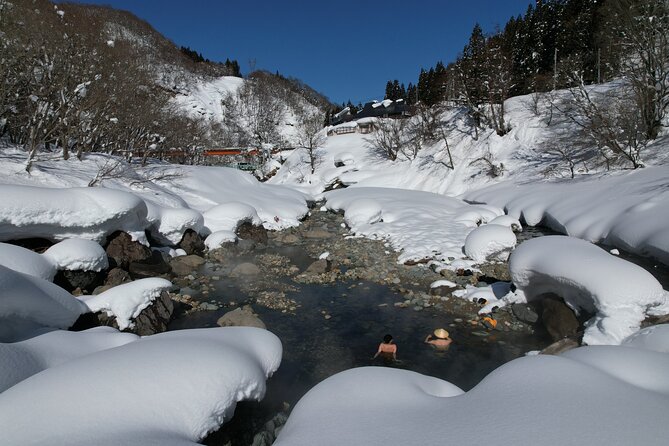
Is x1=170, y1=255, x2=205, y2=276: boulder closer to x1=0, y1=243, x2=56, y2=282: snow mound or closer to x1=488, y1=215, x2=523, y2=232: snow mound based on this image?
x1=0, y1=243, x2=56, y2=282: snow mound

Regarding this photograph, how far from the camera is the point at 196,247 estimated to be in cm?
1401

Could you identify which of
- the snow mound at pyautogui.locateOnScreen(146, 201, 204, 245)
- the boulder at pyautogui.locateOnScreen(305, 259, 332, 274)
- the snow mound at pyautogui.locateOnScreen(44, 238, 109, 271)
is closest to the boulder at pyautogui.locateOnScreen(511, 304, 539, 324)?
the boulder at pyautogui.locateOnScreen(305, 259, 332, 274)

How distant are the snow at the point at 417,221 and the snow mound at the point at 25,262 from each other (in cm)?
1011

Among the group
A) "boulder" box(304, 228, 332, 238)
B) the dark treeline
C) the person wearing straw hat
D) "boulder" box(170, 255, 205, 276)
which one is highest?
the dark treeline

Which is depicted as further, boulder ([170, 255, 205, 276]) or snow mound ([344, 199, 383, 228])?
snow mound ([344, 199, 383, 228])

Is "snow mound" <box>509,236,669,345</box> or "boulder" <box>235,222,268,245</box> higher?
"snow mound" <box>509,236,669,345</box>

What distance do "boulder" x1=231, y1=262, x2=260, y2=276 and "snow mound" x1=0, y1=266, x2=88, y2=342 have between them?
529 cm

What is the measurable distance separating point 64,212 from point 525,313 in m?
12.1

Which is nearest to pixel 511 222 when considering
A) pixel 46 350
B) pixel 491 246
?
pixel 491 246

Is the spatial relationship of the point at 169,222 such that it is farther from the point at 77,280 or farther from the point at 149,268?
the point at 77,280

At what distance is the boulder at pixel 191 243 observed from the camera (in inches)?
543

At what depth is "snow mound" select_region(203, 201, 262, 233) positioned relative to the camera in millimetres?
16047

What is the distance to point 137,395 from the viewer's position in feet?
10.9

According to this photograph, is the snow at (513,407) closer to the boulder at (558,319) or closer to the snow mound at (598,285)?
the snow mound at (598,285)
